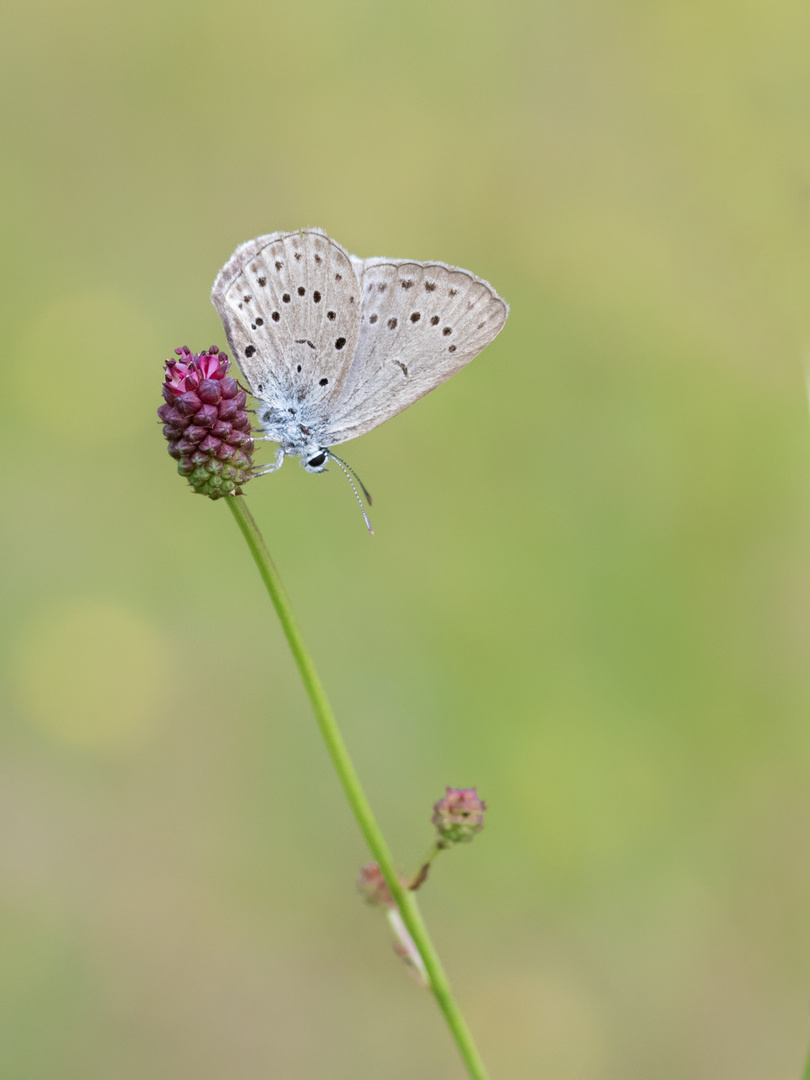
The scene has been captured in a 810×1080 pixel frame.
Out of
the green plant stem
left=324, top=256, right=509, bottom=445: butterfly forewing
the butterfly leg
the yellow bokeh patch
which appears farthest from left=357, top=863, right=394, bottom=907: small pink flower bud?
the yellow bokeh patch

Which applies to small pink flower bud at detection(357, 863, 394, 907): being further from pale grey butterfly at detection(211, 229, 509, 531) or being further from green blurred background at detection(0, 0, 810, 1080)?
green blurred background at detection(0, 0, 810, 1080)

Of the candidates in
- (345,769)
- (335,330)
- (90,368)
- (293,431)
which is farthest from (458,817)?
(90,368)

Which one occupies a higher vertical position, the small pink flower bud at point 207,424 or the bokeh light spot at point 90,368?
the bokeh light spot at point 90,368

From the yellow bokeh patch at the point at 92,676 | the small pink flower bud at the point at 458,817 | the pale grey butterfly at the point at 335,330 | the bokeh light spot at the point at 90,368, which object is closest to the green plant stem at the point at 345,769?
the small pink flower bud at the point at 458,817

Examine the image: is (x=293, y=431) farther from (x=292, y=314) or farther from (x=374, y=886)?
(x=374, y=886)

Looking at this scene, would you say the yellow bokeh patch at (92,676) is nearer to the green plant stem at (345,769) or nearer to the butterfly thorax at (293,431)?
the butterfly thorax at (293,431)
